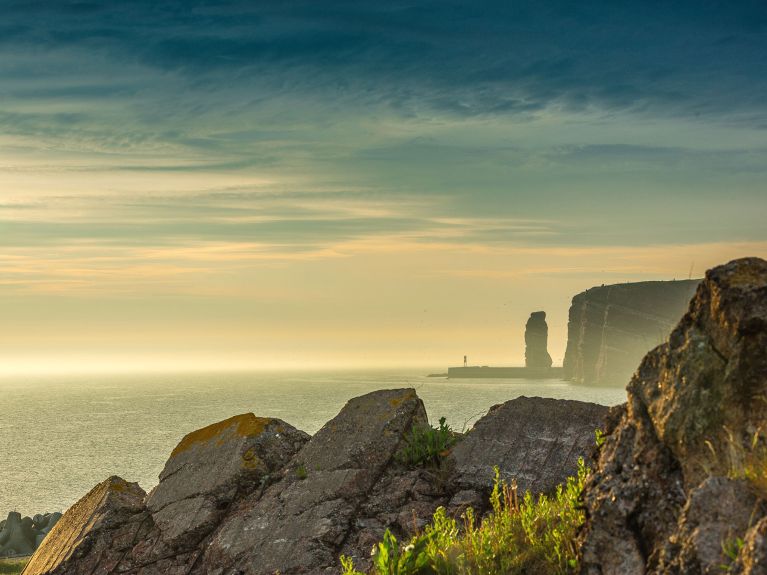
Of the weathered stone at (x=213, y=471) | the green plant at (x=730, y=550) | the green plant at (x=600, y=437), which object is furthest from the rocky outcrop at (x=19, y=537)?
the green plant at (x=730, y=550)

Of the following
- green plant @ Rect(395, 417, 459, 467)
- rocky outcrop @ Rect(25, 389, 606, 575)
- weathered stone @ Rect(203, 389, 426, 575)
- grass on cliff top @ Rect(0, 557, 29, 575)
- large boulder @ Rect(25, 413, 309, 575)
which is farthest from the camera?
grass on cliff top @ Rect(0, 557, 29, 575)

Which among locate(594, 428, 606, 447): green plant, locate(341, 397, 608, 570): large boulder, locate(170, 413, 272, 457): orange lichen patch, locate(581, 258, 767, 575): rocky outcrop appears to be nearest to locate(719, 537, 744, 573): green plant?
locate(581, 258, 767, 575): rocky outcrop

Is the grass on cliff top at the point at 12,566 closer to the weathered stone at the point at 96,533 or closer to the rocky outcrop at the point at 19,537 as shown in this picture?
the rocky outcrop at the point at 19,537

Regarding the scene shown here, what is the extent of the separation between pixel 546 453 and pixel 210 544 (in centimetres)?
398

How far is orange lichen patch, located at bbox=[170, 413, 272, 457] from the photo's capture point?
36.2 feet

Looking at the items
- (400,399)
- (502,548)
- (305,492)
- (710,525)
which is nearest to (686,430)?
(710,525)

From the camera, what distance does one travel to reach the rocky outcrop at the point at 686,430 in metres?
5.21

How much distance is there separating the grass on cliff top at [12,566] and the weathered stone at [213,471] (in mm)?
11609

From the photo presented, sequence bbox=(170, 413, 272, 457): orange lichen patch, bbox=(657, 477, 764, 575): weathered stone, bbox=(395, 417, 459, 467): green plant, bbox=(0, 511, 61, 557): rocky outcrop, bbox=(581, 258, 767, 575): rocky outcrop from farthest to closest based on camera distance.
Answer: bbox=(0, 511, 61, 557): rocky outcrop
bbox=(170, 413, 272, 457): orange lichen patch
bbox=(395, 417, 459, 467): green plant
bbox=(581, 258, 767, 575): rocky outcrop
bbox=(657, 477, 764, 575): weathered stone

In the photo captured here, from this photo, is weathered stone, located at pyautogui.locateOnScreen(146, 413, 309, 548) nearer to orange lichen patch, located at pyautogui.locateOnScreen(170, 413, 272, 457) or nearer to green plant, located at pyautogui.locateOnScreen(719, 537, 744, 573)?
orange lichen patch, located at pyautogui.locateOnScreen(170, 413, 272, 457)

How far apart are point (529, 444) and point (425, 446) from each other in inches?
49.4

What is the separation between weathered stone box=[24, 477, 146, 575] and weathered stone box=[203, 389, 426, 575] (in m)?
1.30

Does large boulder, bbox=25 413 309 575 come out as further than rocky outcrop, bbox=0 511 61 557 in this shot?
No

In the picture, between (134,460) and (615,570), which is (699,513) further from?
(134,460)
